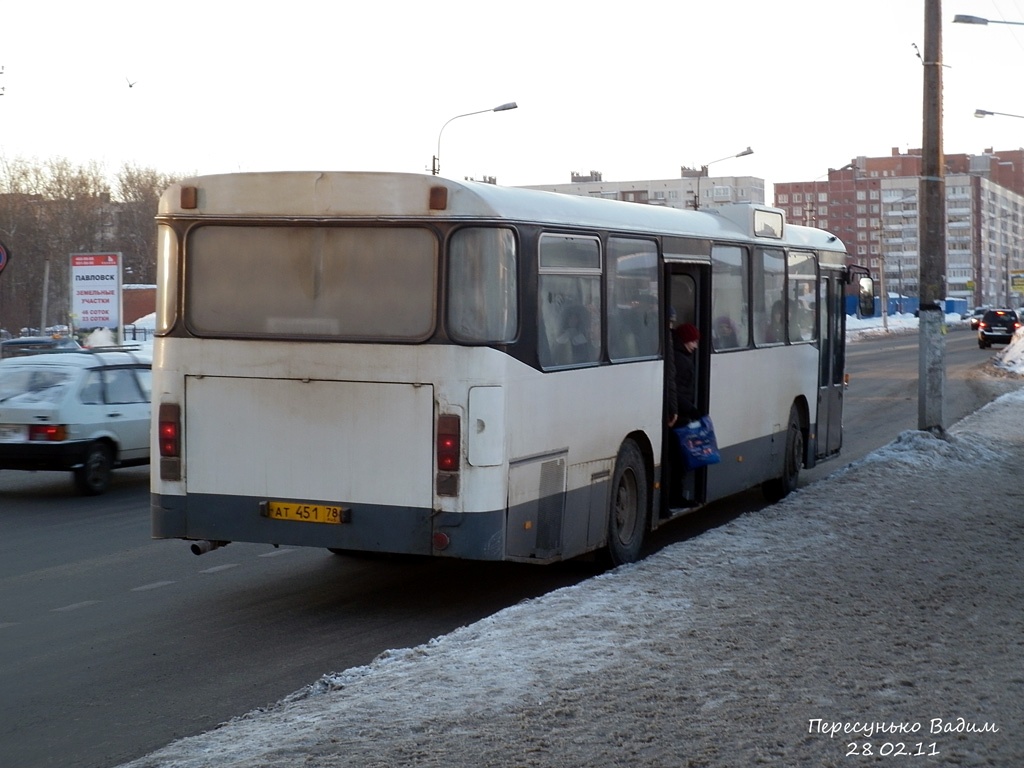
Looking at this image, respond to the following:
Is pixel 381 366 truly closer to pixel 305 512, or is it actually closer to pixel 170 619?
pixel 305 512

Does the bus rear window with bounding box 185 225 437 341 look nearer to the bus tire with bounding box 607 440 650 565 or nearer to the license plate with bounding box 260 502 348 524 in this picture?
the license plate with bounding box 260 502 348 524

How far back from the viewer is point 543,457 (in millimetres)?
8953

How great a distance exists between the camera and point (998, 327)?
62.6m

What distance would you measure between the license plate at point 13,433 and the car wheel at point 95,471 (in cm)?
69

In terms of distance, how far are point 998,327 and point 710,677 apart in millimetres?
60490

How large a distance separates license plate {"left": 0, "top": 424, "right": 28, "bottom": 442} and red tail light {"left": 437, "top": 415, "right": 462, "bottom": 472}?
26.4ft

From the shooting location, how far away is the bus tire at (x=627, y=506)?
33.0ft

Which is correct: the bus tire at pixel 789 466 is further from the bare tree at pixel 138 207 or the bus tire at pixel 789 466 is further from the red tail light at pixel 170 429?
the bare tree at pixel 138 207

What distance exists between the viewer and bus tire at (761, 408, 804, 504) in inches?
565

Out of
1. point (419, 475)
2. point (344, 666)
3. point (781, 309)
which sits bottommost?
point (344, 666)

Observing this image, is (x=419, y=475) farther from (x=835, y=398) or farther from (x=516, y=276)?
(x=835, y=398)

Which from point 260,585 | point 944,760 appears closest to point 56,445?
point 260,585

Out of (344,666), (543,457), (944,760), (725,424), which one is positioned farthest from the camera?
(725,424)

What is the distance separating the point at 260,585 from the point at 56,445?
5.86 m
